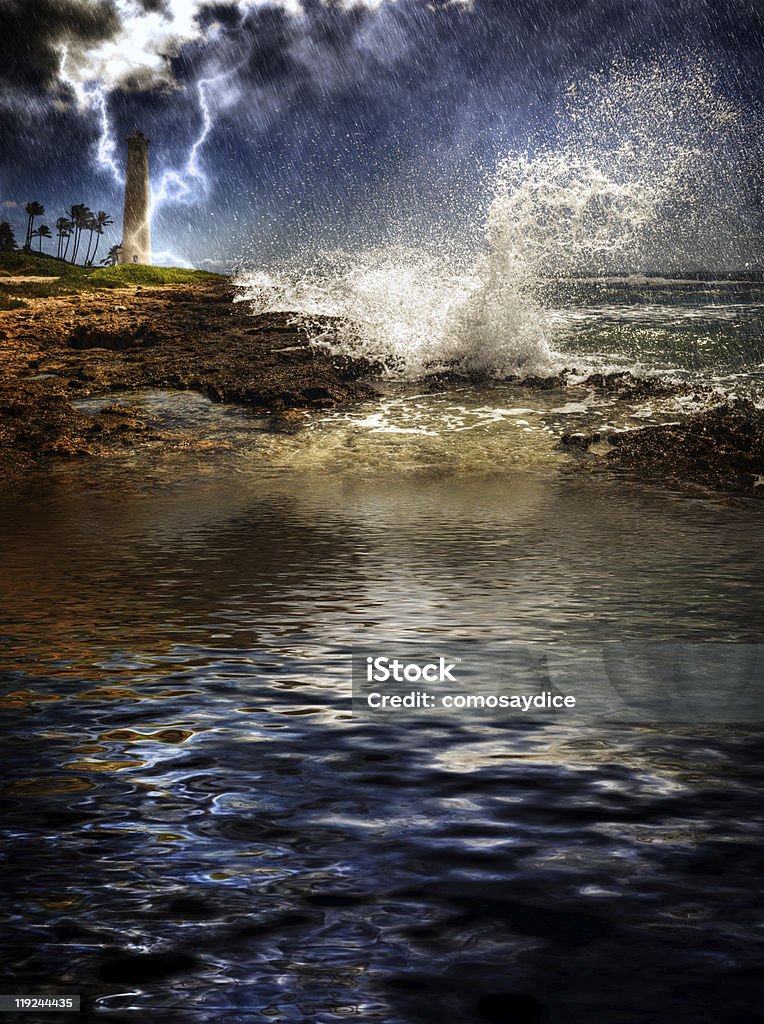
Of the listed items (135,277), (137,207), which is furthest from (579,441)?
(137,207)

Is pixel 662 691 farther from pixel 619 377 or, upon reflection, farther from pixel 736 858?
pixel 619 377

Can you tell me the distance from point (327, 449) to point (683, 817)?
7963 mm

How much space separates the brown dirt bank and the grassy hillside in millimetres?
3434

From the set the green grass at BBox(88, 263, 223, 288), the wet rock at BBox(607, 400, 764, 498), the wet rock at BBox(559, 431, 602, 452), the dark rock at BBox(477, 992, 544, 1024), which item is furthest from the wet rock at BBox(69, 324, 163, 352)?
the dark rock at BBox(477, 992, 544, 1024)

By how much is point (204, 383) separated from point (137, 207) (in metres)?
44.5

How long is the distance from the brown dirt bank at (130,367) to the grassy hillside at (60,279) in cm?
343

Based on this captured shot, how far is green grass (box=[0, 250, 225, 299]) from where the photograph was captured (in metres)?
23.0

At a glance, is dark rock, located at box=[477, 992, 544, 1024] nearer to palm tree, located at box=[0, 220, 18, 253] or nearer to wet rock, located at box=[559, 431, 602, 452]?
wet rock, located at box=[559, 431, 602, 452]

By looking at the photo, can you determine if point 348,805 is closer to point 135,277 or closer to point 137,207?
point 135,277

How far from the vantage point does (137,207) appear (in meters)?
53.7

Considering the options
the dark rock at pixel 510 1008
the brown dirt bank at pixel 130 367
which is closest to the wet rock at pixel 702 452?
the brown dirt bank at pixel 130 367

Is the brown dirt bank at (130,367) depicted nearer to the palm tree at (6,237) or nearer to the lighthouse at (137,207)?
the lighthouse at (137,207)

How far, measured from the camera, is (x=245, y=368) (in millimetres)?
13508

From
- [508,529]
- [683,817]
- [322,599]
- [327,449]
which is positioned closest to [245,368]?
[327,449]
